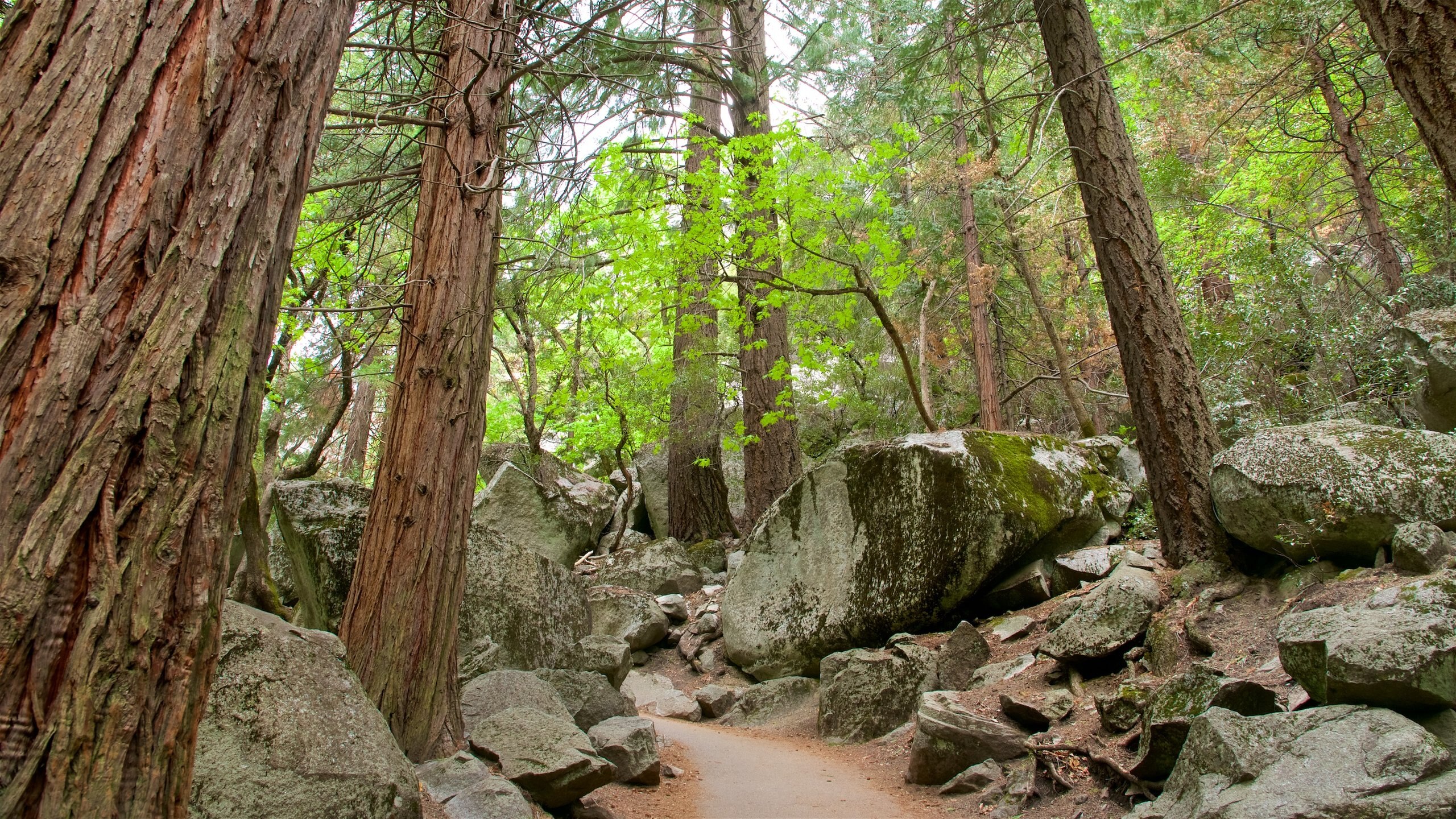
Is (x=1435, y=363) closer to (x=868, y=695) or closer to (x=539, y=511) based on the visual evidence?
(x=868, y=695)

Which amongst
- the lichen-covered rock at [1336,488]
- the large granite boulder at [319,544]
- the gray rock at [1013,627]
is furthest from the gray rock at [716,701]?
the lichen-covered rock at [1336,488]

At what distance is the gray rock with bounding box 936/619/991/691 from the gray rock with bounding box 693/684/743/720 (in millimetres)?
2133

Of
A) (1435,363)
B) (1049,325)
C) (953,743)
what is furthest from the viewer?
(1049,325)

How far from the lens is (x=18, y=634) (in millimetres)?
1395

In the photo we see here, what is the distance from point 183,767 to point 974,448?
658 centimetres

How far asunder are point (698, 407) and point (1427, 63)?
9.11m

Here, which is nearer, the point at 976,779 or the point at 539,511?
the point at 976,779

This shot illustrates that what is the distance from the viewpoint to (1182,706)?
4062 millimetres

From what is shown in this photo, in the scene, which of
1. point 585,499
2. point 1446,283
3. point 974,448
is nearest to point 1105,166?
point 974,448

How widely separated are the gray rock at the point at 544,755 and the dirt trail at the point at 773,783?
2.87ft

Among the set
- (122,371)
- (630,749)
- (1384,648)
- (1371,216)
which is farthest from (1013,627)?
(1371,216)

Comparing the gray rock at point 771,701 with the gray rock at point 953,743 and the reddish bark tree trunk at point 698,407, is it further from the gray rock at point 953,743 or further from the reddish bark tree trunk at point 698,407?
the reddish bark tree trunk at point 698,407

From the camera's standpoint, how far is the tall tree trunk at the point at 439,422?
433 cm

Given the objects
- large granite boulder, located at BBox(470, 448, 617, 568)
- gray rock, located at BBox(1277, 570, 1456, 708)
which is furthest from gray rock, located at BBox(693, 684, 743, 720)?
gray rock, located at BBox(1277, 570, 1456, 708)
